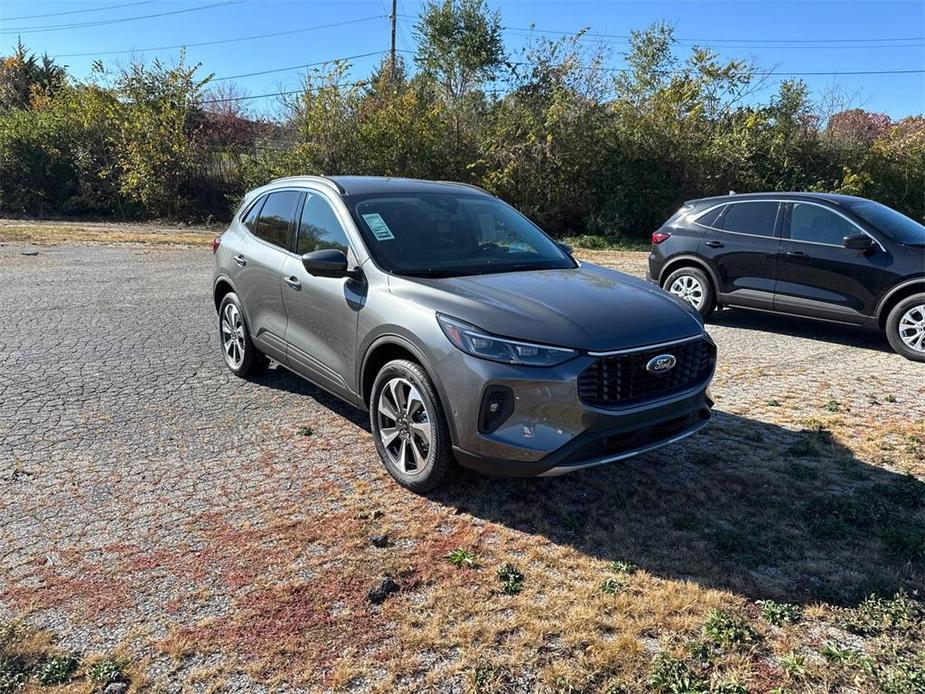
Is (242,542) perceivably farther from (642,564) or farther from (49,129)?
(49,129)

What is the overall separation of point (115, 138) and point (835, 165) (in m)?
21.9

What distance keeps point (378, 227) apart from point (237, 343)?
215 cm

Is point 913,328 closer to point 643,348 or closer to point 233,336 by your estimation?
point 643,348

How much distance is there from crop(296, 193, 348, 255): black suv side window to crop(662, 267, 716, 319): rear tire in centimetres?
538

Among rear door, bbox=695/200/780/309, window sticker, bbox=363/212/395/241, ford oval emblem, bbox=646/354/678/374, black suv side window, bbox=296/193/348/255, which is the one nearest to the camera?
ford oval emblem, bbox=646/354/678/374

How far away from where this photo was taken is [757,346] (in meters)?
7.65

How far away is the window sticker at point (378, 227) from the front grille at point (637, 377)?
171cm

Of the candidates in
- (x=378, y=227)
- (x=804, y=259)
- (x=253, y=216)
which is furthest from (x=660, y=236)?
(x=378, y=227)

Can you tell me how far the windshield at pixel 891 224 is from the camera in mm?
7375

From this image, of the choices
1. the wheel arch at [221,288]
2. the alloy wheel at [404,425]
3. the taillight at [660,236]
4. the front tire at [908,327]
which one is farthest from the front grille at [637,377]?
the taillight at [660,236]

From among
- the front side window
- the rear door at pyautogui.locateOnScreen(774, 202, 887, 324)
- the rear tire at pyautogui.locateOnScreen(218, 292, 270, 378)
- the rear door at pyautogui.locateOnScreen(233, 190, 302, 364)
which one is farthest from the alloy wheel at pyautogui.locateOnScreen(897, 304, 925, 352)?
the rear tire at pyautogui.locateOnScreen(218, 292, 270, 378)

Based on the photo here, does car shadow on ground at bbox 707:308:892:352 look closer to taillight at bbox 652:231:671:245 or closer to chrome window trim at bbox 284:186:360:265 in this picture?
taillight at bbox 652:231:671:245

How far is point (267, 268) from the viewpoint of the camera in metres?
5.27

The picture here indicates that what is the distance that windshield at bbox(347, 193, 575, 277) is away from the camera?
434cm
